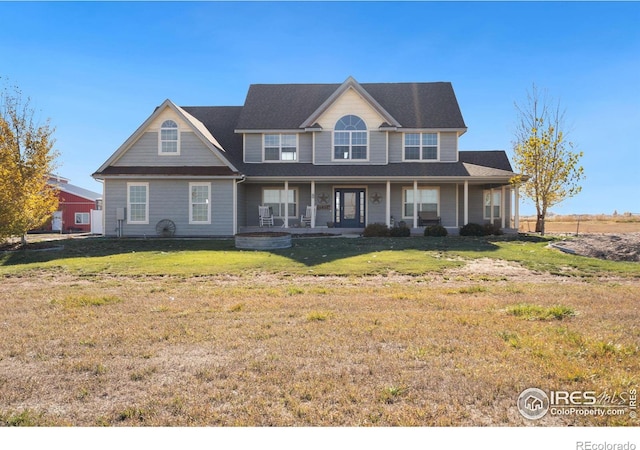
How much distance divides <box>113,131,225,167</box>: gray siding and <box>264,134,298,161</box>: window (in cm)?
376

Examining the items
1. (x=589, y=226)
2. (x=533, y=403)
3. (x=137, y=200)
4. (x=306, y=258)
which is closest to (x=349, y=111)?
(x=306, y=258)

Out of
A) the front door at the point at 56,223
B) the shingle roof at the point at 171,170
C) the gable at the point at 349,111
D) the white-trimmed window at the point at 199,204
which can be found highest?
the gable at the point at 349,111

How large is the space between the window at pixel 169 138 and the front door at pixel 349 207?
9.50m

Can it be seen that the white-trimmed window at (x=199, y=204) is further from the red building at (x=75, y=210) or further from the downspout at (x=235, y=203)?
the red building at (x=75, y=210)

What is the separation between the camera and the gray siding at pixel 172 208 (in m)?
21.2

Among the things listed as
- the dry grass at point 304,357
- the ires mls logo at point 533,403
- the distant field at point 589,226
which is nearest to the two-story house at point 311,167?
the distant field at point 589,226

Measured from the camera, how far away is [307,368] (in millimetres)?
4145

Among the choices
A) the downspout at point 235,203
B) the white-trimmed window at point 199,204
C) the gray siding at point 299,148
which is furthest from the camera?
the gray siding at point 299,148

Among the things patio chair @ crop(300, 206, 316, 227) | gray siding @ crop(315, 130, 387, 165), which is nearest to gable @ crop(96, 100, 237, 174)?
patio chair @ crop(300, 206, 316, 227)

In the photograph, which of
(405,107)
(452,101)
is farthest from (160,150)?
(452,101)

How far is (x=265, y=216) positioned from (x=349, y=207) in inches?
200
